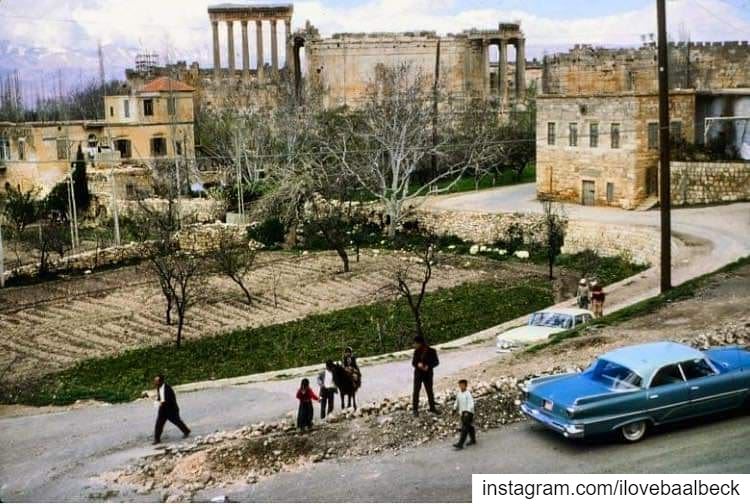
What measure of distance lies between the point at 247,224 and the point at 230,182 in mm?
7158

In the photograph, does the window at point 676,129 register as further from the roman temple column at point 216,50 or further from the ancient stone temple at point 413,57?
the roman temple column at point 216,50

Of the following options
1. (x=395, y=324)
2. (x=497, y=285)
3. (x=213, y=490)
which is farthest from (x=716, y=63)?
(x=213, y=490)

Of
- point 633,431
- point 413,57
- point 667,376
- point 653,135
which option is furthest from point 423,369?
point 413,57

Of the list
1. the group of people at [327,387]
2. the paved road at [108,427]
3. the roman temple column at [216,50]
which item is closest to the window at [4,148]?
the roman temple column at [216,50]

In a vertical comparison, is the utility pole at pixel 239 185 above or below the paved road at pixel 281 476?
above

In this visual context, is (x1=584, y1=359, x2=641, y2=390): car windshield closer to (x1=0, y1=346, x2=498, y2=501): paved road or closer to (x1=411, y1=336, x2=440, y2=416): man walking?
(x1=411, y1=336, x2=440, y2=416): man walking

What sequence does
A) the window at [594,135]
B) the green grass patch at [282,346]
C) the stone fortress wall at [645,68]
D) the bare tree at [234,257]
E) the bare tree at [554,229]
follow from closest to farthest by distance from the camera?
the green grass patch at [282,346] < the bare tree at [234,257] < the bare tree at [554,229] < the window at [594,135] < the stone fortress wall at [645,68]

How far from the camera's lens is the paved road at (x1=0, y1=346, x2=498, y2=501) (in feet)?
39.2

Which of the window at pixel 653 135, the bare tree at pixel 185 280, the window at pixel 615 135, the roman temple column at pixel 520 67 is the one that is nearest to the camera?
the bare tree at pixel 185 280

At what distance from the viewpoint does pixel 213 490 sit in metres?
10.6

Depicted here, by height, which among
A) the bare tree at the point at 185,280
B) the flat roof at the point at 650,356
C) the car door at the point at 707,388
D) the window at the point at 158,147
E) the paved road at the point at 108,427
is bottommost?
the paved road at the point at 108,427

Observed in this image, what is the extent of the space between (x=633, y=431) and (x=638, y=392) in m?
0.43

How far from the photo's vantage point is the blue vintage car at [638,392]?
10.5m

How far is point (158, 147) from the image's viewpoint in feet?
157
